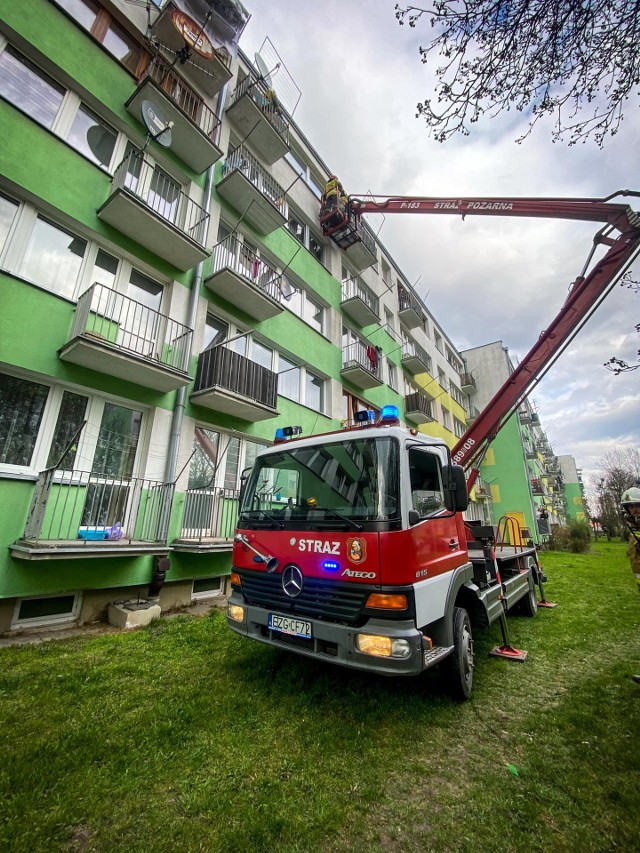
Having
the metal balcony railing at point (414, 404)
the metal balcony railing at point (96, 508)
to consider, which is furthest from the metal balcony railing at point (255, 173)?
the metal balcony railing at point (414, 404)

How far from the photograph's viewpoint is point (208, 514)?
7.99m

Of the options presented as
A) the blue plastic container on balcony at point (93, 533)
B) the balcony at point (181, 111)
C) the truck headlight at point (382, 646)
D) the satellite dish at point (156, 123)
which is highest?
Answer: the balcony at point (181, 111)

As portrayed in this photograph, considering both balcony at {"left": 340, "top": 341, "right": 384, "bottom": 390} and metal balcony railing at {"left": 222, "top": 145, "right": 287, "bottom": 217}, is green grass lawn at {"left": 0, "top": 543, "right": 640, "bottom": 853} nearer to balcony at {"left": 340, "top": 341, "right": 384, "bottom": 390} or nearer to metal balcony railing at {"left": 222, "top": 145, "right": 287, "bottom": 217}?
balcony at {"left": 340, "top": 341, "right": 384, "bottom": 390}

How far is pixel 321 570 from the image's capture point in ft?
10.9

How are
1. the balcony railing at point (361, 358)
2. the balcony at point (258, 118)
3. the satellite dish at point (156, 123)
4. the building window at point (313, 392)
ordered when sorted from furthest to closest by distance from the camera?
the balcony railing at point (361, 358)
the building window at point (313, 392)
the balcony at point (258, 118)
the satellite dish at point (156, 123)

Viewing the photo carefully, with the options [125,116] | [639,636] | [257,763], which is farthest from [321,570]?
[125,116]

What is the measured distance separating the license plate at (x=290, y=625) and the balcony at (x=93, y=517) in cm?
343

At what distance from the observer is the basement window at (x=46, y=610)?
17.6 feet

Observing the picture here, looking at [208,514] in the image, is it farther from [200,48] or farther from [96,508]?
[200,48]

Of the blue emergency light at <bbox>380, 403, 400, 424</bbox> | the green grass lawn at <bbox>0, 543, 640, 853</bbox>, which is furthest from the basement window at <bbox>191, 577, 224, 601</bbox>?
the blue emergency light at <bbox>380, 403, 400, 424</bbox>

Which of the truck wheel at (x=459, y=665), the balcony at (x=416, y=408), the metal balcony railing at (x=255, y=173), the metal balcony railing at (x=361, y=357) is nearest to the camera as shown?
the truck wheel at (x=459, y=665)

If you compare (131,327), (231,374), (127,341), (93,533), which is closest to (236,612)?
(93,533)

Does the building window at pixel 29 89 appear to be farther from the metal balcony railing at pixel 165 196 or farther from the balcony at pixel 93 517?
the balcony at pixel 93 517

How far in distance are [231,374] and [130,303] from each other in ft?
7.97
